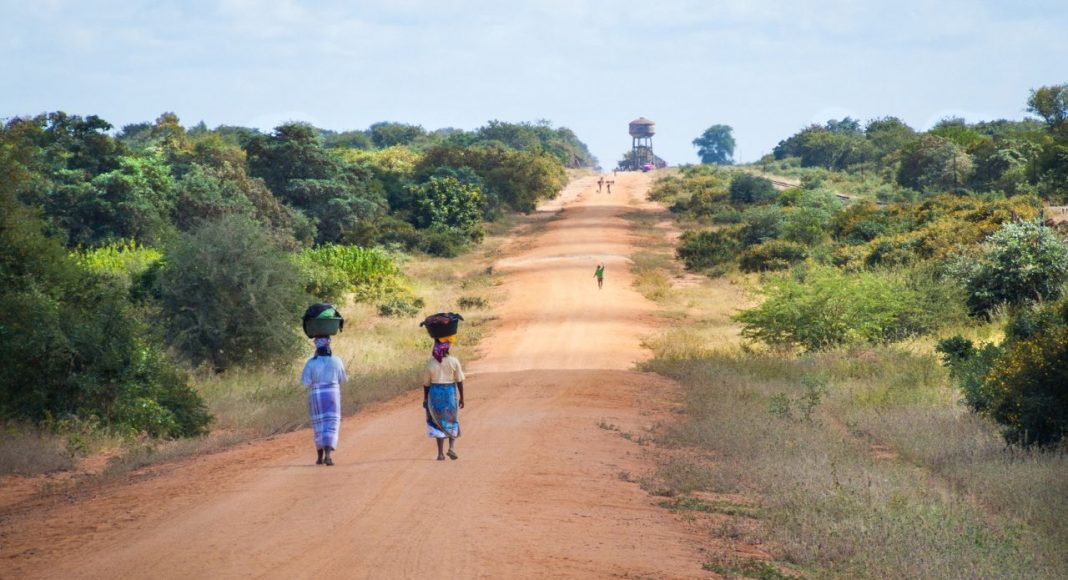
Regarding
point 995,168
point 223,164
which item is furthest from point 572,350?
point 995,168

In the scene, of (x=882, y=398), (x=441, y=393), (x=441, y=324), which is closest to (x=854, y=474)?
(x=441, y=393)

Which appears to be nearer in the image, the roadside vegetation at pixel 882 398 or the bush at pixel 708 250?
the roadside vegetation at pixel 882 398

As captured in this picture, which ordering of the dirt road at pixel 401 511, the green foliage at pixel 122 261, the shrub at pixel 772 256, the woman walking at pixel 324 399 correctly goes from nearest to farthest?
the dirt road at pixel 401 511, the woman walking at pixel 324 399, the green foliage at pixel 122 261, the shrub at pixel 772 256

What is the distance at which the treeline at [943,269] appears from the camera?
15406mm

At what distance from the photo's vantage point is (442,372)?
42.1 ft

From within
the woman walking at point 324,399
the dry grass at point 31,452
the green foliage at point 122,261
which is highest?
the green foliage at point 122,261

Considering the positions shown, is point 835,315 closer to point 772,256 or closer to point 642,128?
point 772,256

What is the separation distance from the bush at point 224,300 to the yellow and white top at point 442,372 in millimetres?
12229

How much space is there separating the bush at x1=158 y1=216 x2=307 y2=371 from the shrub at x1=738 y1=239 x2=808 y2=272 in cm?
2086

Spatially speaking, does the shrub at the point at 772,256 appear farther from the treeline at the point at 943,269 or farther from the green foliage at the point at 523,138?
the green foliage at the point at 523,138

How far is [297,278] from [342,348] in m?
1.94

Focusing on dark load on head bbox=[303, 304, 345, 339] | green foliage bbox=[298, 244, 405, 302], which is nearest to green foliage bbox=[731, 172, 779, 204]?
green foliage bbox=[298, 244, 405, 302]

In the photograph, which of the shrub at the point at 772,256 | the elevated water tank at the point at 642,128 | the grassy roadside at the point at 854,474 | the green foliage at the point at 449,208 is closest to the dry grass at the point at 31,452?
the grassy roadside at the point at 854,474

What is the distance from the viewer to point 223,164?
45719 mm
